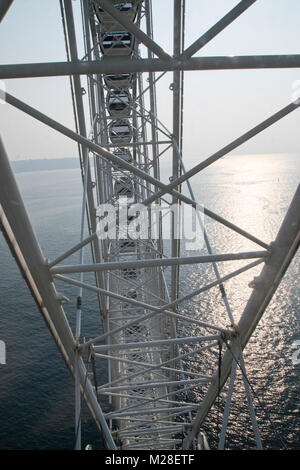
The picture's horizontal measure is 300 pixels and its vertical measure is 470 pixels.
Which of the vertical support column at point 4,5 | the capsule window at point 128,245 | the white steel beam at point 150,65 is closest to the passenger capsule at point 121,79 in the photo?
the capsule window at point 128,245

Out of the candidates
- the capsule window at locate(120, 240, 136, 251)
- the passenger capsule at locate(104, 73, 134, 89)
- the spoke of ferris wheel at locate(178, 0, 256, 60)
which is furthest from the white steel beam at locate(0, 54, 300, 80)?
the capsule window at locate(120, 240, 136, 251)

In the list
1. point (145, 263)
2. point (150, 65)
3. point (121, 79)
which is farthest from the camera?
point (121, 79)

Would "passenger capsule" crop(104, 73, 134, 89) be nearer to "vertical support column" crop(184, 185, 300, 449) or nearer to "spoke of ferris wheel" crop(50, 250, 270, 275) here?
"spoke of ferris wheel" crop(50, 250, 270, 275)

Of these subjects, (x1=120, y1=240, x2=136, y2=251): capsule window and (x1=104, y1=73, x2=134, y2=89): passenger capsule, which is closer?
(x1=104, y1=73, x2=134, y2=89): passenger capsule

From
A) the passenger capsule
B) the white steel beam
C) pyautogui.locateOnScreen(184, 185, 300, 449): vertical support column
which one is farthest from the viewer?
the passenger capsule

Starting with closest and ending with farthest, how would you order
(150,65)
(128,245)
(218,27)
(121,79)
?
(218,27) < (150,65) < (121,79) < (128,245)

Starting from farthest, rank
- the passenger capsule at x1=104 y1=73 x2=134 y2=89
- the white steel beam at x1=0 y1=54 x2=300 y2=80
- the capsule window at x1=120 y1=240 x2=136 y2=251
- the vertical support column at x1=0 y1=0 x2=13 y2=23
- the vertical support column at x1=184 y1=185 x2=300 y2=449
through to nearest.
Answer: the capsule window at x1=120 y1=240 x2=136 y2=251 → the passenger capsule at x1=104 y1=73 x2=134 y2=89 → the vertical support column at x1=184 y1=185 x2=300 y2=449 → the white steel beam at x1=0 y1=54 x2=300 y2=80 → the vertical support column at x1=0 y1=0 x2=13 y2=23

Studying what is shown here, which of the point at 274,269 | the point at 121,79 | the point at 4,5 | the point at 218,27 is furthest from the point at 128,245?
the point at 4,5

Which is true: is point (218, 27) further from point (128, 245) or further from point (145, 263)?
point (128, 245)
